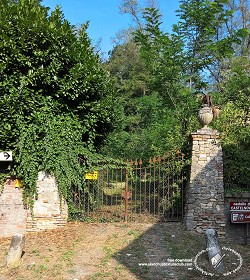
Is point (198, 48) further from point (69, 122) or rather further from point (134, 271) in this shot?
point (134, 271)

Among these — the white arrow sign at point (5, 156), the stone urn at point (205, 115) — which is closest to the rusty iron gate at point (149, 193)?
the stone urn at point (205, 115)

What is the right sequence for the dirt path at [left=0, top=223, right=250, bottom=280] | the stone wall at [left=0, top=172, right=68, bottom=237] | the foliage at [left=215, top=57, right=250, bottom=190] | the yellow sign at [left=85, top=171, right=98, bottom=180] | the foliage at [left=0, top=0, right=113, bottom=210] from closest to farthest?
the dirt path at [left=0, top=223, right=250, bottom=280], the foliage at [left=0, top=0, right=113, bottom=210], the stone wall at [left=0, top=172, right=68, bottom=237], the foliage at [left=215, top=57, right=250, bottom=190], the yellow sign at [left=85, top=171, right=98, bottom=180]

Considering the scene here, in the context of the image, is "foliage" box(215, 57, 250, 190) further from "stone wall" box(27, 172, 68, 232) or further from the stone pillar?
"stone wall" box(27, 172, 68, 232)

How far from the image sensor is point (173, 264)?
638 centimetres

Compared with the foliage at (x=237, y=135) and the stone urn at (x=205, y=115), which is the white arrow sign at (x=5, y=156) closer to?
the stone urn at (x=205, y=115)

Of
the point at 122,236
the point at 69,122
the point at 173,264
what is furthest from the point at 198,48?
the point at 173,264

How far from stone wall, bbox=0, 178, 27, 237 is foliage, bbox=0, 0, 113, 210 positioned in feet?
1.19

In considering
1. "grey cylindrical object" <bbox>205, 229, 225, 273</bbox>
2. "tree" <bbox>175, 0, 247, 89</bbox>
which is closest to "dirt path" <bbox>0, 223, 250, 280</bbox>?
"grey cylindrical object" <bbox>205, 229, 225, 273</bbox>

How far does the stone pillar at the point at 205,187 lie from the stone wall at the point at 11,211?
421 centimetres

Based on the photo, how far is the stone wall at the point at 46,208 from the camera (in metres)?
8.57

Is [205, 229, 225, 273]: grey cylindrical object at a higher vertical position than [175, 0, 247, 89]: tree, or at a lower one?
lower

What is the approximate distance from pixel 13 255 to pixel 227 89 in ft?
28.9

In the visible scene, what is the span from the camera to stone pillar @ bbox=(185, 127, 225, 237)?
825 centimetres

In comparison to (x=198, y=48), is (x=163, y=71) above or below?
below
